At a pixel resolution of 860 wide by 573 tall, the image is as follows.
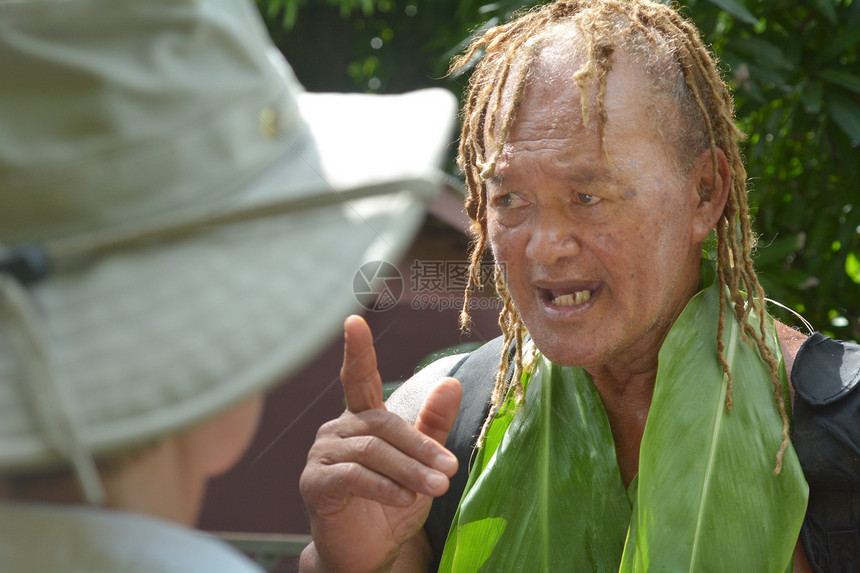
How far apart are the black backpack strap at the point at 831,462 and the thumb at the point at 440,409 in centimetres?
61

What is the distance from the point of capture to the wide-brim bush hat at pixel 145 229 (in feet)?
1.63

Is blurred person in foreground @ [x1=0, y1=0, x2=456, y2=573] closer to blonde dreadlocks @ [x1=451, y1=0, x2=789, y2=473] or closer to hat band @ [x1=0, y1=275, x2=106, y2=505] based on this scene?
hat band @ [x1=0, y1=275, x2=106, y2=505]

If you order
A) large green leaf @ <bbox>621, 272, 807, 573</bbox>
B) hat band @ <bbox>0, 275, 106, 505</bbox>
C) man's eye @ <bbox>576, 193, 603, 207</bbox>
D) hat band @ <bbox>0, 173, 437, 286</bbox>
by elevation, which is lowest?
large green leaf @ <bbox>621, 272, 807, 573</bbox>

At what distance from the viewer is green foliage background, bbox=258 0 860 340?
7.25ft

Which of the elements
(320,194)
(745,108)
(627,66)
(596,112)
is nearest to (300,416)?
(320,194)

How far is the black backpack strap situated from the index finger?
2.56ft

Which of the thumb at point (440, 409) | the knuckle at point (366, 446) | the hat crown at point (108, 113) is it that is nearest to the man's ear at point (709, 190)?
the thumb at point (440, 409)

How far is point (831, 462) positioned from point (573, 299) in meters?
0.45

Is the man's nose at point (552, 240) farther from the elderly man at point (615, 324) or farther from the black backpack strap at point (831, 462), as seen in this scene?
the black backpack strap at point (831, 462)

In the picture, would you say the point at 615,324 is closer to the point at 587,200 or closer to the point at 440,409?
the point at 587,200

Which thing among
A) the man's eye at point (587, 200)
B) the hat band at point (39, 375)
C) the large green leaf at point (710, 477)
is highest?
the hat band at point (39, 375)

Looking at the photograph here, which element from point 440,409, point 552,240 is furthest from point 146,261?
point 552,240

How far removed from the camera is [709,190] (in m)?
1.42

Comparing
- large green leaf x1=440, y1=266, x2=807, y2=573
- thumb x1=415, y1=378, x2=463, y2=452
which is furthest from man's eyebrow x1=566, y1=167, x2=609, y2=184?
thumb x1=415, y1=378, x2=463, y2=452
